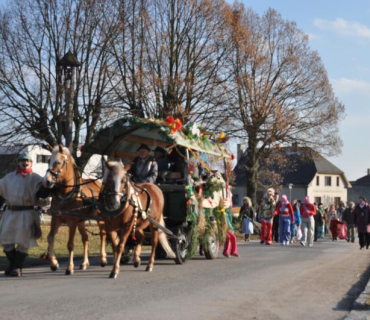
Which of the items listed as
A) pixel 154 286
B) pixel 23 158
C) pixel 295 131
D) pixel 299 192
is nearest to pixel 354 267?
pixel 154 286

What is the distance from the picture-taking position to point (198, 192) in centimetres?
1525

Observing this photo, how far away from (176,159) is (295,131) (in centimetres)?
2606

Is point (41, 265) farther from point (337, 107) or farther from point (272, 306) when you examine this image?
point (337, 107)

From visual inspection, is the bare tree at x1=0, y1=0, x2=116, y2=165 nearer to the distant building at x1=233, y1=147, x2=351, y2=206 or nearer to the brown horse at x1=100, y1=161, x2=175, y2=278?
the brown horse at x1=100, y1=161, x2=175, y2=278

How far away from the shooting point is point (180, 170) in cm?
1534

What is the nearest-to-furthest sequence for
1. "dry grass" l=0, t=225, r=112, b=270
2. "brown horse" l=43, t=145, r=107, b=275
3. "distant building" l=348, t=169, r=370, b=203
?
1. "brown horse" l=43, t=145, r=107, b=275
2. "dry grass" l=0, t=225, r=112, b=270
3. "distant building" l=348, t=169, r=370, b=203

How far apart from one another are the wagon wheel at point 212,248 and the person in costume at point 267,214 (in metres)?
8.92

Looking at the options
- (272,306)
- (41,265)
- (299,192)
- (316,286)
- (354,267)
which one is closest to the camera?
(272,306)

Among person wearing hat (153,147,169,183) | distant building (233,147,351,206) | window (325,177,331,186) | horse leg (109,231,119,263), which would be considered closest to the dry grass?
horse leg (109,231,119,263)

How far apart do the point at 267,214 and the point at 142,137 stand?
11404 millimetres

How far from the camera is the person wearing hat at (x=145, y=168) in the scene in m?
14.4

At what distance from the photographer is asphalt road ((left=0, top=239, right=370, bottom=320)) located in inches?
342

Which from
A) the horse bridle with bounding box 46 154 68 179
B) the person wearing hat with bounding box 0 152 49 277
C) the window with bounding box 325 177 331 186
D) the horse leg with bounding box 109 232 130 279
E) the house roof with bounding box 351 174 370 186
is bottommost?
the horse leg with bounding box 109 232 130 279

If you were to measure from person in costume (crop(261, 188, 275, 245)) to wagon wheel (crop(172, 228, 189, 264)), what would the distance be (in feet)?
34.7
